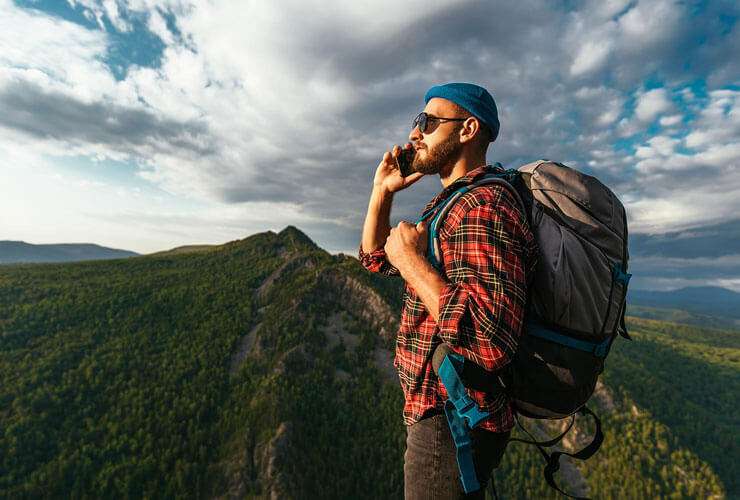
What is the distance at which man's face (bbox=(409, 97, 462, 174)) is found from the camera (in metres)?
3.68

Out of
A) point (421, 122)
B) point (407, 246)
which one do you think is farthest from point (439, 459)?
point (421, 122)

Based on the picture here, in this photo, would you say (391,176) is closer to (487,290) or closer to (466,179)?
(466,179)

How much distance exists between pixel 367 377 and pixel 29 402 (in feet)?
273

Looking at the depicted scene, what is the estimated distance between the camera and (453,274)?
2762 millimetres

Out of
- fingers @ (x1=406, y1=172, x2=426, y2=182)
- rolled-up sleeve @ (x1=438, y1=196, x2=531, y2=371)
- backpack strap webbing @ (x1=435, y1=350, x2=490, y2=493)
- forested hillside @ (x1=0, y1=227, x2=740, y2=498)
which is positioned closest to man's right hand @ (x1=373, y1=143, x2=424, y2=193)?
fingers @ (x1=406, y1=172, x2=426, y2=182)

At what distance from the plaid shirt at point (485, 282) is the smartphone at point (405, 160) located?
1.01 meters

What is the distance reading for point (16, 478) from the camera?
74.2m

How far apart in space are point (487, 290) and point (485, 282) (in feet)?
0.20

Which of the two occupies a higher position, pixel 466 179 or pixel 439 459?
pixel 466 179

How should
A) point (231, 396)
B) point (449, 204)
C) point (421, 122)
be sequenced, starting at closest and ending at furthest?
point (449, 204) → point (421, 122) → point (231, 396)

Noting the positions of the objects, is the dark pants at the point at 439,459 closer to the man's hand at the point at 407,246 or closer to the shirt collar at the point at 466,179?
the man's hand at the point at 407,246

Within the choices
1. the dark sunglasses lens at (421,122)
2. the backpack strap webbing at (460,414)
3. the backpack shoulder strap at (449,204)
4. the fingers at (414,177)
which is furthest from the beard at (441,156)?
the backpack strap webbing at (460,414)

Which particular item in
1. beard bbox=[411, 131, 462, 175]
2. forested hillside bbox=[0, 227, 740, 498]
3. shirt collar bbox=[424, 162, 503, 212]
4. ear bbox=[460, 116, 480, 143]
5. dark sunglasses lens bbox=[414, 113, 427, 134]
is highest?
dark sunglasses lens bbox=[414, 113, 427, 134]

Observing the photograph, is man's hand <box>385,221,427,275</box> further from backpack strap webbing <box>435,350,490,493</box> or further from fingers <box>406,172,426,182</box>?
fingers <box>406,172,426,182</box>
